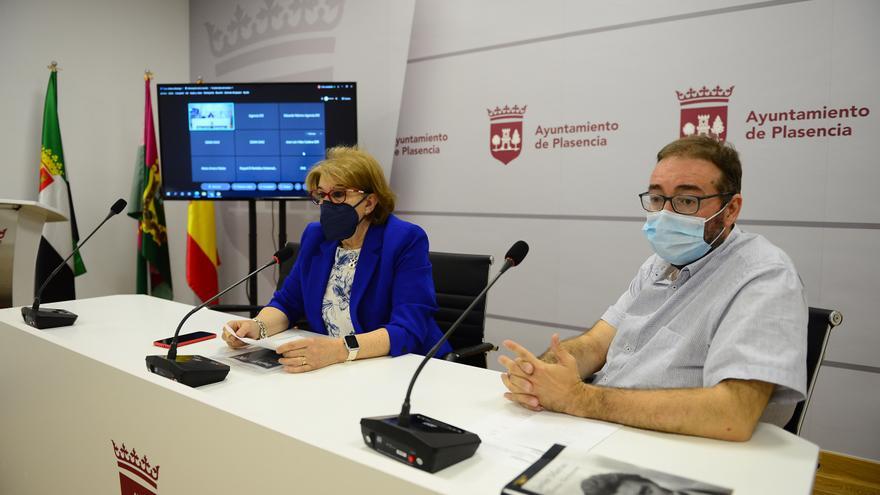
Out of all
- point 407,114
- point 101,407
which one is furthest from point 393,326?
point 407,114

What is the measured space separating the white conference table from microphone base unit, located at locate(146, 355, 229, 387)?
0.08 feet

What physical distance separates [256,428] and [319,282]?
951mm

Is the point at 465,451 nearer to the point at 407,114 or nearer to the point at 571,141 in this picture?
the point at 571,141

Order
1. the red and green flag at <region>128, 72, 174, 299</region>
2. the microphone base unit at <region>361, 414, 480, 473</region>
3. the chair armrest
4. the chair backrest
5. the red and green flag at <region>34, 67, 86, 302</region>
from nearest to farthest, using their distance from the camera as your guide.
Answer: the microphone base unit at <region>361, 414, 480, 473</region> → the chair armrest → the chair backrest → the red and green flag at <region>34, 67, 86, 302</region> → the red and green flag at <region>128, 72, 174, 299</region>

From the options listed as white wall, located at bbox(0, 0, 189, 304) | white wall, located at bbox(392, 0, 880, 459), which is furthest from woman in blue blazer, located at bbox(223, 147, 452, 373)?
white wall, located at bbox(0, 0, 189, 304)

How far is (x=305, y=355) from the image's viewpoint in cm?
153

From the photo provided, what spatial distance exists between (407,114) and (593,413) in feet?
9.55

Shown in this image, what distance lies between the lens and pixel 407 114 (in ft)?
12.4

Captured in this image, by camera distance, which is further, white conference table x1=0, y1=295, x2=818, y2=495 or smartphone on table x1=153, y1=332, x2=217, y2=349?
smartphone on table x1=153, y1=332, x2=217, y2=349

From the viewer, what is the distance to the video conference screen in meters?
3.67

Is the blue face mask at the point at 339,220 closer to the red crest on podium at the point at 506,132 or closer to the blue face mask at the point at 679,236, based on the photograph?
the blue face mask at the point at 679,236

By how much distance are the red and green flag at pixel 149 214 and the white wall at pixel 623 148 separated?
6.37ft

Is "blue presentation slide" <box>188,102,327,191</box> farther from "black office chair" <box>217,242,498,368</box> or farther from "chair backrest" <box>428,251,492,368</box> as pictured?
"chair backrest" <box>428,251,492,368</box>

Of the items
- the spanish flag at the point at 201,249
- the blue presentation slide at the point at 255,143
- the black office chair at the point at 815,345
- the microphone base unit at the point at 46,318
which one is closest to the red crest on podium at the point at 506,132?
the blue presentation slide at the point at 255,143
